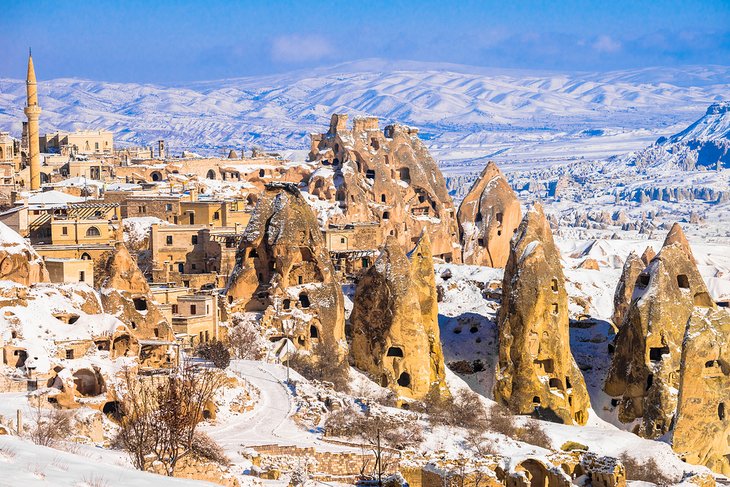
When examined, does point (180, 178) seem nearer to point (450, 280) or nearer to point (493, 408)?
point (450, 280)

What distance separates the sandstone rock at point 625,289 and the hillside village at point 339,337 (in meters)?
0.19

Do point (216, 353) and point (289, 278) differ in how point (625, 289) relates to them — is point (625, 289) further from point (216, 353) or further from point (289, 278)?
point (216, 353)

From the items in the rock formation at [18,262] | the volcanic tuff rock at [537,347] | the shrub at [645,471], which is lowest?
the shrub at [645,471]

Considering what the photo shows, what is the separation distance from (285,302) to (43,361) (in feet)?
63.0

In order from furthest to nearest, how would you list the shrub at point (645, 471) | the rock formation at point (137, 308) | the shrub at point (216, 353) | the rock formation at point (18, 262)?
the rock formation at point (18, 262), the rock formation at point (137, 308), the shrub at point (216, 353), the shrub at point (645, 471)

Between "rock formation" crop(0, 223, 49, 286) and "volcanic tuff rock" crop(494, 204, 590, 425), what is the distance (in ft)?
63.2

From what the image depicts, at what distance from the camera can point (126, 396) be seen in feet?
152

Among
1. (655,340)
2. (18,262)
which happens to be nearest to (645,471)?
(655,340)

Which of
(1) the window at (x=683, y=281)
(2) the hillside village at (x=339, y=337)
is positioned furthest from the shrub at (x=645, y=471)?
(1) the window at (x=683, y=281)

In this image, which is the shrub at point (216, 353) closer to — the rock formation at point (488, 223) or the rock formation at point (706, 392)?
the rock formation at point (706, 392)

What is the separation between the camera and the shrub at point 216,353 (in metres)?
53.8

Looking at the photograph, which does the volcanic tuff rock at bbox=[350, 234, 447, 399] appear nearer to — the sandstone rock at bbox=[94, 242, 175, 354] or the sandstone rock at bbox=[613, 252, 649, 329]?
the sandstone rock at bbox=[94, 242, 175, 354]

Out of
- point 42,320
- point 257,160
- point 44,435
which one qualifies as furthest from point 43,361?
point 257,160

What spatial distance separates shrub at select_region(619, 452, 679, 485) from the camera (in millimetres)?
51562
